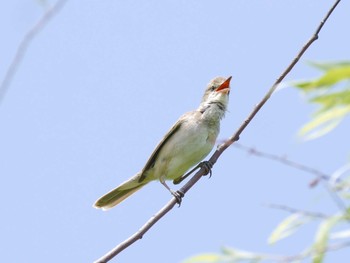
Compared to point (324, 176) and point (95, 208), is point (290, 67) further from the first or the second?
point (95, 208)

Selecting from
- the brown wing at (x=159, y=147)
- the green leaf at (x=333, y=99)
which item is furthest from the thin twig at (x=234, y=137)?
the brown wing at (x=159, y=147)

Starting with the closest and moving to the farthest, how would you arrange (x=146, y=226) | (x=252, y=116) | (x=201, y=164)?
1. (x=146, y=226)
2. (x=252, y=116)
3. (x=201, y=164)

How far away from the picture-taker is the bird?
22.7 ft

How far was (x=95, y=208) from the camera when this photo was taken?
25.1 feet

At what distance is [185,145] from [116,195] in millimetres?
1129

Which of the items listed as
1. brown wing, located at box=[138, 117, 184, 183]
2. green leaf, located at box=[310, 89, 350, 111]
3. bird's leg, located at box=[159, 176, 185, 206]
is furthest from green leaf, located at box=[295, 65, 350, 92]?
brown wing, located at box=[138, 117, 184, 183]

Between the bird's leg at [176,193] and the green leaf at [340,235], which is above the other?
the bird's leg at [176,193]

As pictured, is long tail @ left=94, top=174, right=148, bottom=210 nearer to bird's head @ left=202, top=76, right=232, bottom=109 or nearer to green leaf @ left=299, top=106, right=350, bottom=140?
bird's head @ left=202, top=76, right=232, bottom=109

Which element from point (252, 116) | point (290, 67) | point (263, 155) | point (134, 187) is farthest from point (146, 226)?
point (134, 187)

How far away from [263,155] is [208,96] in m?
5.06

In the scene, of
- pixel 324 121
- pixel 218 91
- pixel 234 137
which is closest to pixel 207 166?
pixel 218 91

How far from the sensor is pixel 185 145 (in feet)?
22.8

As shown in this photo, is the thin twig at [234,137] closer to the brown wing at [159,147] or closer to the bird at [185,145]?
the bird at [185,145]

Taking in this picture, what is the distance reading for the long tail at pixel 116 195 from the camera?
24.5 ft
